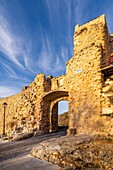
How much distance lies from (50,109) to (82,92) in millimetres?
5888

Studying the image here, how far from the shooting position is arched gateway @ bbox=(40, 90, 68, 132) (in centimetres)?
1265

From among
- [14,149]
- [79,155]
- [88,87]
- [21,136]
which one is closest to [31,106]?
[21,136]

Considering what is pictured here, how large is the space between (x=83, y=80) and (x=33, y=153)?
4.51 meters

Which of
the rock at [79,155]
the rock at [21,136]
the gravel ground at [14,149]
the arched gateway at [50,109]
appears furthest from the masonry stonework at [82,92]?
the gravel ground at [14,149]

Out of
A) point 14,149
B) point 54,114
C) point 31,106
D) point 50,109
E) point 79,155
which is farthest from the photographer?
point 54,114

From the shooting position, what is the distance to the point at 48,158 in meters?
4.88

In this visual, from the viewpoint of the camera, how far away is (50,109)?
1340 centimetres

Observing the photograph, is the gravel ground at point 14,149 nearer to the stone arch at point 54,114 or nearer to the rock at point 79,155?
the rock at point 79,155

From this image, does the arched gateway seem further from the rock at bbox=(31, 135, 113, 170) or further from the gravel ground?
the rock at bbox=(31, 135, 113, 170)

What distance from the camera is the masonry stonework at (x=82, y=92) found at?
716cm

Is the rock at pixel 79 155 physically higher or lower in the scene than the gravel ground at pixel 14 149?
higher

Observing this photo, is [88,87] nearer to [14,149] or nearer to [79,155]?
[79,155]

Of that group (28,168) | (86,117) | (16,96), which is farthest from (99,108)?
(16,96)

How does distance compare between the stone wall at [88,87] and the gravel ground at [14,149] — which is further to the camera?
the stone wall at [88,87]
